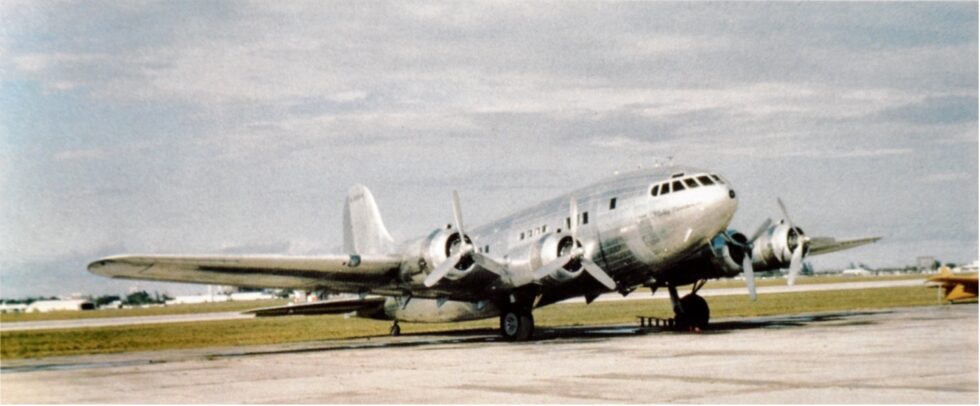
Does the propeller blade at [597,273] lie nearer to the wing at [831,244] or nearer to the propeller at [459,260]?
the propeller at [459,260]

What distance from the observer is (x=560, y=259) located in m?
25.0

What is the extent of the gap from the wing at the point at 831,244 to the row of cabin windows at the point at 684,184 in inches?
288

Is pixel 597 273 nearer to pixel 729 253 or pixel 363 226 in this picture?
pixel 729 253

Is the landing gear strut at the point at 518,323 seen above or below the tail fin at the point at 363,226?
below

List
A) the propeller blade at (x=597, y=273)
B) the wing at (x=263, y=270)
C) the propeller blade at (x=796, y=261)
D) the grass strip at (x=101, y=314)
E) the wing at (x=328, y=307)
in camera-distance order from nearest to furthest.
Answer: the wing at (x=263, y=270) → the propeller blade at (x=597, y=273) → the propeller blade at (x=796, y=261) → the wing at (x=328, y=307) → the grass strip at (x=101, y=314)

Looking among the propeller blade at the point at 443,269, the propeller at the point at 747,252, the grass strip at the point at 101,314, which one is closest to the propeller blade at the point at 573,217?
the propeller blade at the point at 443,269

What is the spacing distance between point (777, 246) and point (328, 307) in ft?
45.3

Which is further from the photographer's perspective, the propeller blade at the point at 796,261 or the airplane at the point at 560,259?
the propeller blade at the point at 796,261

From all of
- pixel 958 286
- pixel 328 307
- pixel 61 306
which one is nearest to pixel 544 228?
pixel 328 307

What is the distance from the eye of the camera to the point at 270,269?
25.6 metres

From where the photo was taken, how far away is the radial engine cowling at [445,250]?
994 inches

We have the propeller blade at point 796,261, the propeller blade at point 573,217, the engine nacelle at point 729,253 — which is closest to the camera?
the propeller blade at point 573,217

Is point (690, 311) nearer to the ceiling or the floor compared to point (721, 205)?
nearer to the floor

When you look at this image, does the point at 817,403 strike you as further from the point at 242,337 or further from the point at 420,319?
the point at 242,337
